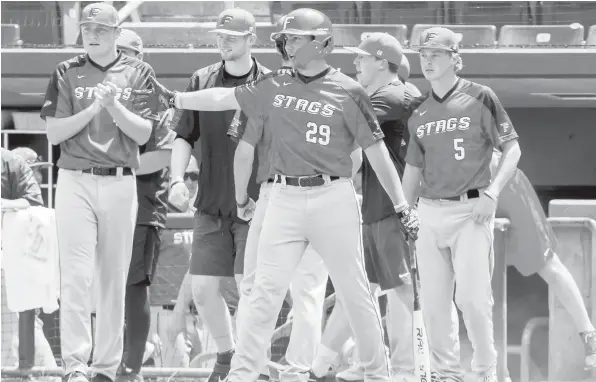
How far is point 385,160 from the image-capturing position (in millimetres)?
4879

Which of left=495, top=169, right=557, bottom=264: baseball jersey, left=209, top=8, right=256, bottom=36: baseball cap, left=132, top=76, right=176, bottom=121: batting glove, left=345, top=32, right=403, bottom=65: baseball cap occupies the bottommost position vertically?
left=495, top=169, right=557, bottom=264: baseball jersey

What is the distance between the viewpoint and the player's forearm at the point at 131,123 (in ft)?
16.9

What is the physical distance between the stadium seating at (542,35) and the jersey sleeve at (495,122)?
181 inches

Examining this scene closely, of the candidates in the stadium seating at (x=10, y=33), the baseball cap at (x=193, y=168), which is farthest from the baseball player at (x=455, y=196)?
the stadium seating at (x=10, y=33)

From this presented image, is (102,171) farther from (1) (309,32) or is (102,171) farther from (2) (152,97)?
(1) (309,32)

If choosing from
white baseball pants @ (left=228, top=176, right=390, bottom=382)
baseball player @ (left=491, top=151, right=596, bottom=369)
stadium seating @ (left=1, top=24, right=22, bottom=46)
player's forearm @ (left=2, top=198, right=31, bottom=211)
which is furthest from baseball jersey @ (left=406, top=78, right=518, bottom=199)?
stadium seating @ (left=1, top=24, right=22, bottom=46)

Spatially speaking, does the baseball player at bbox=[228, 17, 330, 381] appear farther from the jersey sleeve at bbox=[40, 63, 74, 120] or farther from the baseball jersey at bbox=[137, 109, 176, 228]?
the jersey sleeve at bbox=[40, 63, 74, 120]

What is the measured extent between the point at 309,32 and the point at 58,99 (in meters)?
1.33

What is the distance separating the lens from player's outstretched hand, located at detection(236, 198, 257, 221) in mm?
5289

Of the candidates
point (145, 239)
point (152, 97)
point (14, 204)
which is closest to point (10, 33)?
point (14, 204)

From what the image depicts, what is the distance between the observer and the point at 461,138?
5.27m

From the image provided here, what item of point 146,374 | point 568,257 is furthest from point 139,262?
point 568,257

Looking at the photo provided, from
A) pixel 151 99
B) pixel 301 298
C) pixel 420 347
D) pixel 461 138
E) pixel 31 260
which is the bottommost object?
pixel 420 347

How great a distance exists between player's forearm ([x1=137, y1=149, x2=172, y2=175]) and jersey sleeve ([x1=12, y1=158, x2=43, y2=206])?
952 mm
